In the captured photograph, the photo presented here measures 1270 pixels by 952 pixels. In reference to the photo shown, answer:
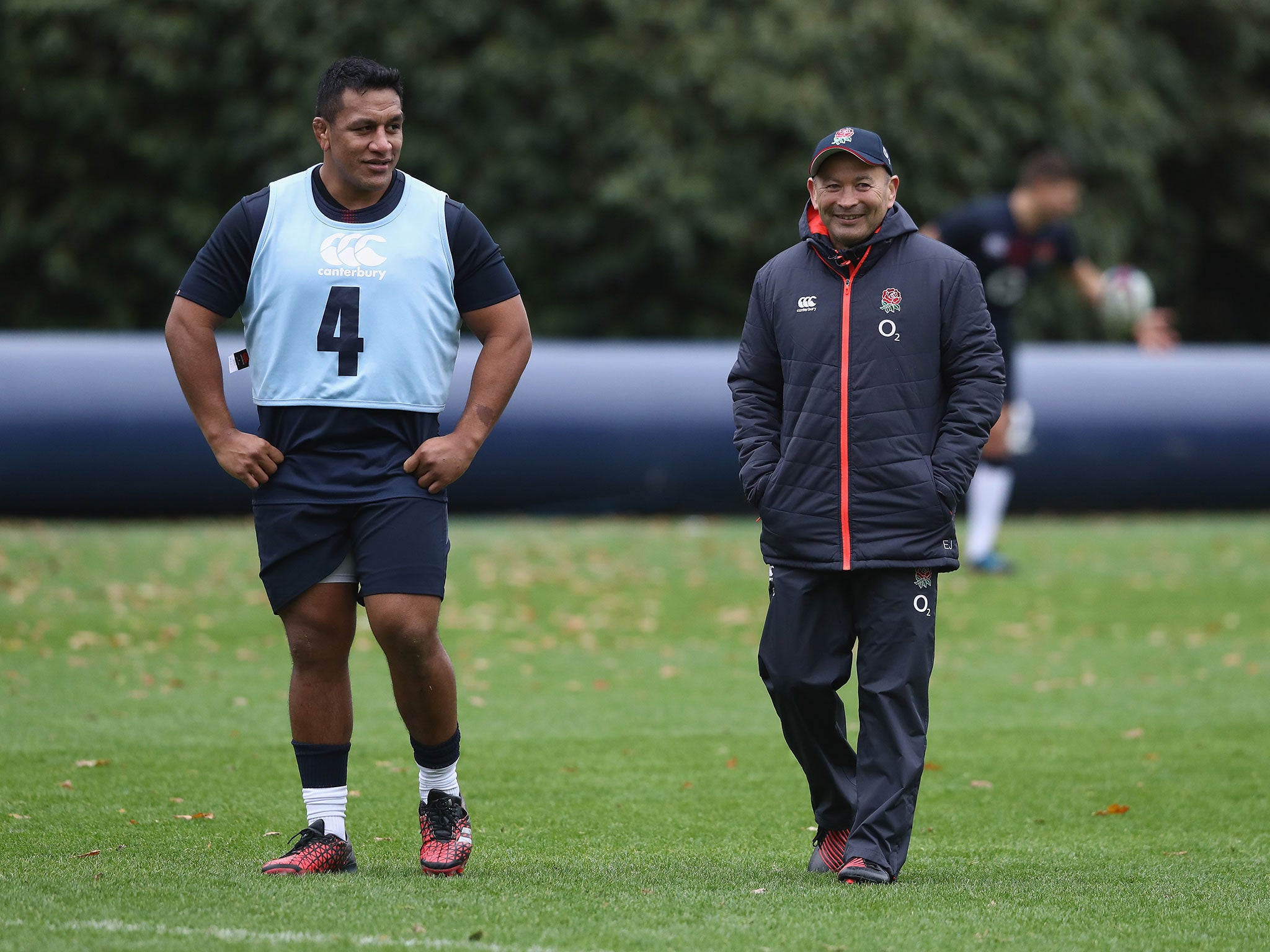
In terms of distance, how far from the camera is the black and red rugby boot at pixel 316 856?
4.39 metres

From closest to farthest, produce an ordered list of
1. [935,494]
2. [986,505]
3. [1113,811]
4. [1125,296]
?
1. [935,494]
2. [1113,811]
3. [986,505]
4. [1125,296]

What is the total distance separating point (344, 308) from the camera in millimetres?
4359

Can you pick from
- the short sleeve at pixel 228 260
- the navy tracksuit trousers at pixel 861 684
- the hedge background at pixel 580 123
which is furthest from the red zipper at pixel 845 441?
the hedge background at pixel 580 123

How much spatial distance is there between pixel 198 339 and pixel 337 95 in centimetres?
76

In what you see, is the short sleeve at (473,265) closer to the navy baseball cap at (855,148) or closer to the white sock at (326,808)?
the navy baseball cap at (855,148)

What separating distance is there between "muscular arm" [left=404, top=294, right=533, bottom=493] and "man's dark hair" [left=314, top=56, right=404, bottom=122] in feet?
2.13

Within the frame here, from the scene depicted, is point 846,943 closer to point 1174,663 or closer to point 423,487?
point 423,487

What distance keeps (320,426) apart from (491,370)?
515 millimetres

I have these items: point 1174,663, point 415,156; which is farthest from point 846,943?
point 415,156

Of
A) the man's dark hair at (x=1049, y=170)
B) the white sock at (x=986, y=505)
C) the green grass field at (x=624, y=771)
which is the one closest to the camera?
the green grass field at (x=624, y=771)

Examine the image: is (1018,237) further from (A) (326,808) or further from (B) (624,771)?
(A) (326,808)

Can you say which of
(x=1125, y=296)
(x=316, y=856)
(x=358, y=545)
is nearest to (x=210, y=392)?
(x=358, y=545)

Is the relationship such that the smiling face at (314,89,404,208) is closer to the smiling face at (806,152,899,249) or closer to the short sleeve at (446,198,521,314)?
the short sleeve at (446,198,521,314)

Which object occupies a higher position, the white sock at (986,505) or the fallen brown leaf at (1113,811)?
the white sock at (986,505)
